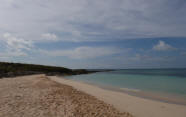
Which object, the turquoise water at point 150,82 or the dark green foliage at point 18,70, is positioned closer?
the turquoise water at point 150,82

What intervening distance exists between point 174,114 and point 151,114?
1111 mm

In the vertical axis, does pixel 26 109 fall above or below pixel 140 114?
above

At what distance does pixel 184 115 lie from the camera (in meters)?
5.57

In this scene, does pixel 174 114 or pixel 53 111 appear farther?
pixel 174 114

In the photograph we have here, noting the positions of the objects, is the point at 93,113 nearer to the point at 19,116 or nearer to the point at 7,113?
the point at 19,116

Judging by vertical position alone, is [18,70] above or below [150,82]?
above

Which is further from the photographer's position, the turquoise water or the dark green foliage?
the dark green foliage

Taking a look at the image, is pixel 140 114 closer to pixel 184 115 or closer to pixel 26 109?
pixel 184 115

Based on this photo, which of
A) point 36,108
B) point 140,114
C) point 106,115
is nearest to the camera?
point 106,115

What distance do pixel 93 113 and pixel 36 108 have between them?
2.31m

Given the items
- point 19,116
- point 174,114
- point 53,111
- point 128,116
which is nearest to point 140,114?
point 128,116

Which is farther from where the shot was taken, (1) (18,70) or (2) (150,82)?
(1) (18,70)

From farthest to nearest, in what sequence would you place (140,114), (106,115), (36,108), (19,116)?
(140,114) → (36,108) → (106,115) → (19,116)

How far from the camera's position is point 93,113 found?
4809 millimetres
